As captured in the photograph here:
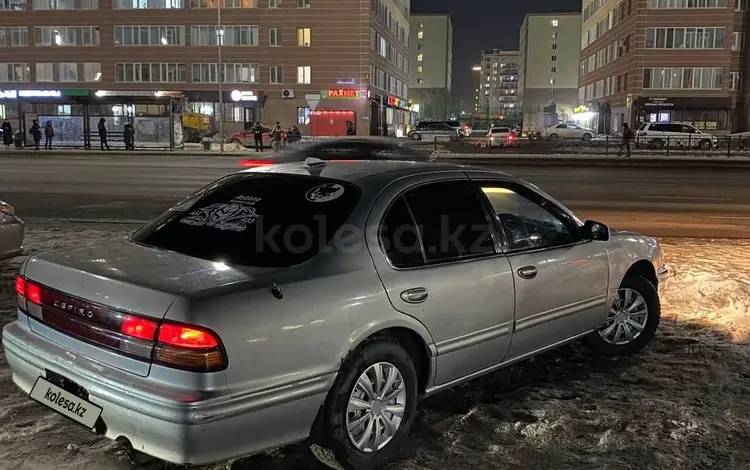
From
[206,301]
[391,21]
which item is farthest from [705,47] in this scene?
[206,301]

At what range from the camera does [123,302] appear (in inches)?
127

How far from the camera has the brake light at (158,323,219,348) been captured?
10.0 feet

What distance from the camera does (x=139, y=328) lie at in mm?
3146

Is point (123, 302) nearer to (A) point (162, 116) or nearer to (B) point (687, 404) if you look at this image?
(B) point (687, 404)

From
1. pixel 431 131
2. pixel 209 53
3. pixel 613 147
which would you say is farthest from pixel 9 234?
pixel 209 53

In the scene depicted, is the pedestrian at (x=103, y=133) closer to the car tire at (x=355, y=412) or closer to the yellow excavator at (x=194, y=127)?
the yellow excavator at (x=194, y=127)

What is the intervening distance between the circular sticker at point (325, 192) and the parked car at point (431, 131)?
179ft

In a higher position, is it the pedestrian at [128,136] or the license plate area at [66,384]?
the pedestrian at [128,136]

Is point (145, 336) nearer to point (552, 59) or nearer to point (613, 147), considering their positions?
point (613, 147)

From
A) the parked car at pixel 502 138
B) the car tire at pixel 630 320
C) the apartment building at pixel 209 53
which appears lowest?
the car tire at pixel 630 320

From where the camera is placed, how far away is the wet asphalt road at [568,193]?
13.0m

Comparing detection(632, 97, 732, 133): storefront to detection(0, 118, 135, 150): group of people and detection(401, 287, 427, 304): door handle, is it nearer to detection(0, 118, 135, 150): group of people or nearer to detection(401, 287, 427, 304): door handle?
detection(0, 118, 135, 150): group of people

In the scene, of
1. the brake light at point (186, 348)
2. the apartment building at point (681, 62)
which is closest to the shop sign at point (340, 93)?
the apartment building at point (681, 62)

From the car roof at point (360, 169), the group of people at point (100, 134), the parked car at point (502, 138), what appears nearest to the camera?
the car roof at point (360, 169)
